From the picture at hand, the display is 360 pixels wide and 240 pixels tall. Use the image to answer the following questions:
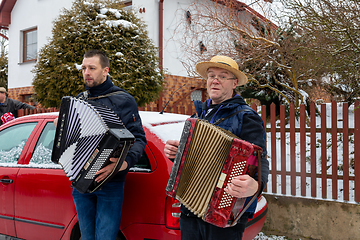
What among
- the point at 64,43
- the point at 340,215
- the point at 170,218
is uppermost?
the point at 64,43

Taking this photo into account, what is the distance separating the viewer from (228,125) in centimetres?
187

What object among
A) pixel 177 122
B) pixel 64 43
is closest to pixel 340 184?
pixel 177 122

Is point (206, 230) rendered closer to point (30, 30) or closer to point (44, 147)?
point (44, 147)

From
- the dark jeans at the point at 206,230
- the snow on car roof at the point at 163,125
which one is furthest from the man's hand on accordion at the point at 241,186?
Result: the snow on car roof at the point at 163,125

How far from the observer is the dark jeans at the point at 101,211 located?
7.52ft

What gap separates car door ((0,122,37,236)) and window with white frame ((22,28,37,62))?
10749 mm

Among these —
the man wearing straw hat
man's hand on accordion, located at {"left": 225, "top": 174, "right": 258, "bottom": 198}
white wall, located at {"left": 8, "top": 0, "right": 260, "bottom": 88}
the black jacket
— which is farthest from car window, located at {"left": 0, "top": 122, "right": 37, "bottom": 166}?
white wall, located at {"left": 8, "top": 0, "right": 260, "bottom": 88}

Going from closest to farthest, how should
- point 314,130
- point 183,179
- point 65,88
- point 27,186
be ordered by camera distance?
point 183,179 → point 27,186 → point 314,130 → point 65,88

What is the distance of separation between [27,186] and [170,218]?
1.63m

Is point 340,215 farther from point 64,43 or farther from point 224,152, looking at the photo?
point 64,43

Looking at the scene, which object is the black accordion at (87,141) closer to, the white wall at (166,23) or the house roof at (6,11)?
the white wall at (166,23)

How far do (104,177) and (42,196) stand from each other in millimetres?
1230

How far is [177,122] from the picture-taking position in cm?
314

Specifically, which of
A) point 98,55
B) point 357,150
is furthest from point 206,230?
point 357,150
